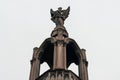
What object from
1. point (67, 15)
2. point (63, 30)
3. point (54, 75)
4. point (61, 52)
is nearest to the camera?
point (54, 75)

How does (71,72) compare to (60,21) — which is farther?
(60,21)

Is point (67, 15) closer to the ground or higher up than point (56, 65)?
higher up

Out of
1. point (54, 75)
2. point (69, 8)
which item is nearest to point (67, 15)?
point (69, 8)

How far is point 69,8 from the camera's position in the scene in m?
40.2

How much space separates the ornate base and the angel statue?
24.3ft

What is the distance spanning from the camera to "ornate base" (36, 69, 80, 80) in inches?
1227

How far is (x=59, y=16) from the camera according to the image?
1539 inches

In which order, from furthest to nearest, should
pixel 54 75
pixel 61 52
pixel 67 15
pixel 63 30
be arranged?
pixel 67 15 < pixel 63 30 < pixel 61 52 < pixel 54 75

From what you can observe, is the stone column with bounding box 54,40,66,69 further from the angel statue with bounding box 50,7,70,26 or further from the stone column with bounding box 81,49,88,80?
the angel statue with bounding box 50,7,70,26

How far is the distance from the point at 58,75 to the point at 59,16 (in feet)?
29.8

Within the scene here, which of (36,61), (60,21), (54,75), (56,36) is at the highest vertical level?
(60,21)

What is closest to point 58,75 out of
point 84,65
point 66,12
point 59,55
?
point 59,55

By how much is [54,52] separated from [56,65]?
5.94ft

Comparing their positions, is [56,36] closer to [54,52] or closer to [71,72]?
[54,52]
